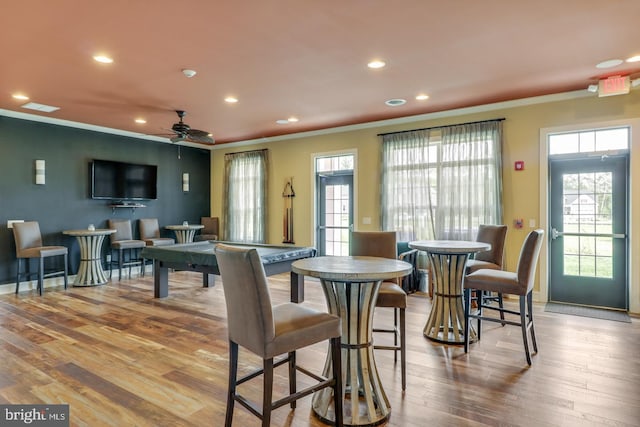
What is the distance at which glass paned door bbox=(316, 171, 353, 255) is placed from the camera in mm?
6773

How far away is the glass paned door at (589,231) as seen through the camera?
180 inches

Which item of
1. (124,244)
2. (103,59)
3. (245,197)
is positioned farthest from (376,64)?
(124,244)

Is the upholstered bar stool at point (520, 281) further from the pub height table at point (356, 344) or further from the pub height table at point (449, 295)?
the pub height table at point (356, 344)

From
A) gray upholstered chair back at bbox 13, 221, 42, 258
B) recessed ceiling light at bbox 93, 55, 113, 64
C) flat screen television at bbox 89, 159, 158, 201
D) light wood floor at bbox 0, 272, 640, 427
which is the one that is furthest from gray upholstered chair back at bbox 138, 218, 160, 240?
recessed ceiling light at bbox 93, 55, 113, 64

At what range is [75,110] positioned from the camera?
549 centimetres

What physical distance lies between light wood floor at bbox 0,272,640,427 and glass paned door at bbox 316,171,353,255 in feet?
8.23

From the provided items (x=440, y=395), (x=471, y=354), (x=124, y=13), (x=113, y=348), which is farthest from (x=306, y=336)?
(x=124, y=13)

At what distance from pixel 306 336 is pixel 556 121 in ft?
15.1

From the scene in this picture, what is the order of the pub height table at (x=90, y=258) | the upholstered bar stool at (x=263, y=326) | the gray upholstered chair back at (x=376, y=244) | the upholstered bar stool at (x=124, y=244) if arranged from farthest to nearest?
1. the upholstered bar stool at (x=124, y=244)
2. the pub height table at (x=90, y=258)
3. the gray upholstered chair back at (x=376, y=244)
4. the upholstered bar stool at (x=263, y=326)

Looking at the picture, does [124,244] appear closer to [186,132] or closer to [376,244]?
[186,132]

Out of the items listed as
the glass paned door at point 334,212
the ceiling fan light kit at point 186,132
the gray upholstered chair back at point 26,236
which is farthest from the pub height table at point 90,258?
the glass paned door at point 334,212

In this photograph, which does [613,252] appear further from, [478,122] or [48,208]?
[48,208]

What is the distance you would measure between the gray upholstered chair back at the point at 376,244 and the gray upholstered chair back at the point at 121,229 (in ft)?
16.8

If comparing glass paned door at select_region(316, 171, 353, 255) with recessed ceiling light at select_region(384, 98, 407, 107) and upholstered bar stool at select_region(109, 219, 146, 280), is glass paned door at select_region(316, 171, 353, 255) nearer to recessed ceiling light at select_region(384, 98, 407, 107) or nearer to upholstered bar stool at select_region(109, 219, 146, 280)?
recessed ceiling light at select_region(384, 98, 407, 107)
